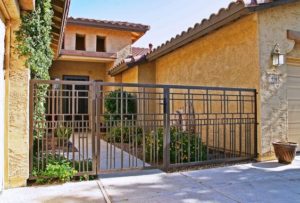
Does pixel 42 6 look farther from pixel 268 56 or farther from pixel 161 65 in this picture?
pixel 161 65

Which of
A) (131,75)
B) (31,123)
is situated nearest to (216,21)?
(31,123)

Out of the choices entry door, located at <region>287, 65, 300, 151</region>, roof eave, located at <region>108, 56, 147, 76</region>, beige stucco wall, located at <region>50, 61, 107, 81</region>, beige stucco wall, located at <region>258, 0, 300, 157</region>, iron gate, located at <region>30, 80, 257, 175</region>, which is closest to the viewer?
iron gate, located at <region>30, 80, 257, 175</region>

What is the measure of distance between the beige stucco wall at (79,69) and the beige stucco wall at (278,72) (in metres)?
11.3

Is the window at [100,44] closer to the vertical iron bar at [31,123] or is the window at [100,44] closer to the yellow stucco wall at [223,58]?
the yellow stucco wall at [223,58]

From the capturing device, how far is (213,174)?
6.23 metres

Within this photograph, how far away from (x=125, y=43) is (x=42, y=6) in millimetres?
10471

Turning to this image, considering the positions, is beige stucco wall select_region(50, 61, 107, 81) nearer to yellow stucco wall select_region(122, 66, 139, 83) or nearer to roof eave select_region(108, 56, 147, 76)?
roof eave select_region(108, 56, 147, 76)

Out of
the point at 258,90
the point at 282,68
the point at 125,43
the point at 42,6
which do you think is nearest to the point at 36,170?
the point at 42,6

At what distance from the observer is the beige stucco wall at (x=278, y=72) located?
24.6ft

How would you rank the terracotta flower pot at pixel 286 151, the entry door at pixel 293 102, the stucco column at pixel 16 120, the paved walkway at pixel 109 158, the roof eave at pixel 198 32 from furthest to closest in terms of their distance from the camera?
the entry door at pixel 293 102
the roof eave at pixel 198 32
the terracotta flower pot at pixel 286 151
the paved walkway at pixel 109 158
the stucco column at pixel 16 120

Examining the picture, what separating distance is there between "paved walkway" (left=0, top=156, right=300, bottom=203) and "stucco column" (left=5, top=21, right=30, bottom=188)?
→ 1.09 feet

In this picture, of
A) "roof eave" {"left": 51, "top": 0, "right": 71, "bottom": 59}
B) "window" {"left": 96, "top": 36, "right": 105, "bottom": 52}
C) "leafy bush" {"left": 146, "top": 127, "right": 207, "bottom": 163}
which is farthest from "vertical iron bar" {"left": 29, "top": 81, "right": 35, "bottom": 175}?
"window" {"left": 96, "top": 36, "right": 105, "bottom": 52}

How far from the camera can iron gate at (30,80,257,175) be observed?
5.70 meters

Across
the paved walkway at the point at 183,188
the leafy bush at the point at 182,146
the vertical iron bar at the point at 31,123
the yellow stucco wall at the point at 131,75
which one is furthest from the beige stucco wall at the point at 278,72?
the yellow stucco wall at the point at 131,75
